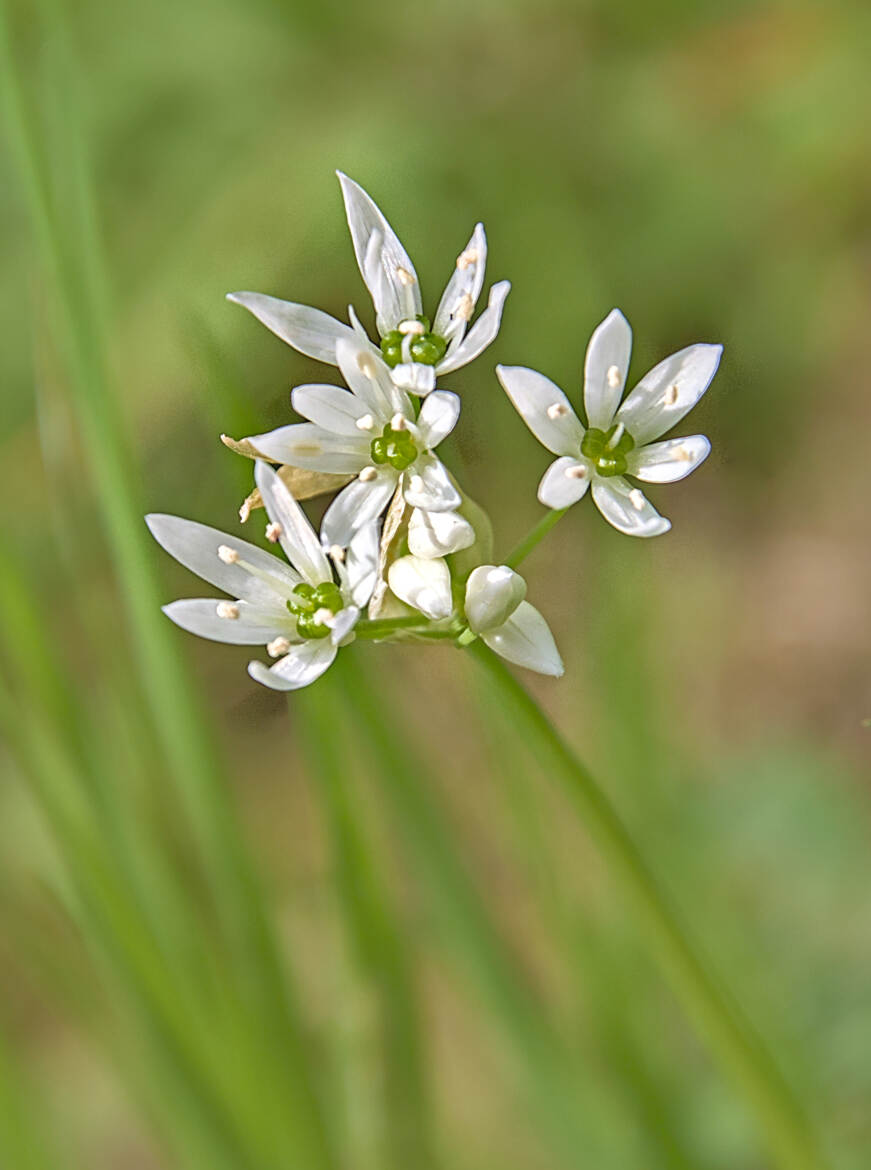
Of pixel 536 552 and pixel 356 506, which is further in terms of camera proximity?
pixel 536 552

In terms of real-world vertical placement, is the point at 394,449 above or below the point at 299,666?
above

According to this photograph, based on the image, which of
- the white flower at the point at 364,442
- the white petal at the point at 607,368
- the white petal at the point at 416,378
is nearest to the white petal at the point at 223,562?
the white flower at the point at 364,442

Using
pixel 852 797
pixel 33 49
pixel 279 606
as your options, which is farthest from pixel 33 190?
pixel 33 49

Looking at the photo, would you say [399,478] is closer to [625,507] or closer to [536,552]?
[625,507]

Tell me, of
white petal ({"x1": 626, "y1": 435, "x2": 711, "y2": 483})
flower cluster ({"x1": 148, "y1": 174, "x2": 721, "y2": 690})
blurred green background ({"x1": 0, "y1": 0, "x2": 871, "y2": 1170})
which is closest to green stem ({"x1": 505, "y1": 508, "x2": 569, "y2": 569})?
flower cluster ({"x1": 148, "y1": 174, "x2": 721, "y2": 690})

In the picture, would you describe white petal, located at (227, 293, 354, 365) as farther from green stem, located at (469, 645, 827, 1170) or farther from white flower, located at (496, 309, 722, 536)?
green stem, located at (469, 645, 827, 1170)

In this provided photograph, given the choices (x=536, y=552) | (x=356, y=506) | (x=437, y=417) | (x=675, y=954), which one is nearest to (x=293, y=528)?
(x=356, y=506)

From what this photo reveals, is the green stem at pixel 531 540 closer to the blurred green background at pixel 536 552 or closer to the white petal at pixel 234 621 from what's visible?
the white petal at pixel 234 621
